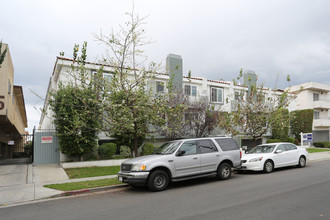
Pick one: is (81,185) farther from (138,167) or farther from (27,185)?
(138,167)

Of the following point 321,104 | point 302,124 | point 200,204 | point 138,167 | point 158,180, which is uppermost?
point 321,104

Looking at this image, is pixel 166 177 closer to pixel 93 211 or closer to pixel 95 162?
pixel 93 211

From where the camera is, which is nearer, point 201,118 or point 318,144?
point 201,118

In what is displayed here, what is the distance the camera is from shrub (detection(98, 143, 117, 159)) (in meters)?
16.1

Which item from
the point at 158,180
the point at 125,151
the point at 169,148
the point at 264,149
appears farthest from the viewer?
the point at 125,151

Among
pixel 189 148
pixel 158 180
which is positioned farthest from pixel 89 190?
pixel 189 148

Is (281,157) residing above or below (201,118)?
below

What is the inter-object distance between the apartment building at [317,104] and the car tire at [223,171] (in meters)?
27.7

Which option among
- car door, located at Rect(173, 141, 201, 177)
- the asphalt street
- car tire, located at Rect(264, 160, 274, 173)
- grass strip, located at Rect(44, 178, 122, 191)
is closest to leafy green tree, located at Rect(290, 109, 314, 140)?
car tire, located at Rect(264, 160, 274, 173)

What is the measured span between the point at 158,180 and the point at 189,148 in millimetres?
1748

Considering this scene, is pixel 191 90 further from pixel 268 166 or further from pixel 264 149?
pixel 268 166

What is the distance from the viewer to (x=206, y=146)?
31.5ft

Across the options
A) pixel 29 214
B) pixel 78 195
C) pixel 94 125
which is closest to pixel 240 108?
pixel 94 125

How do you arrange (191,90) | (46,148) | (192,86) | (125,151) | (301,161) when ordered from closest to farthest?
(301,161), (46,148), (125,151), (191,90), (192,86)
